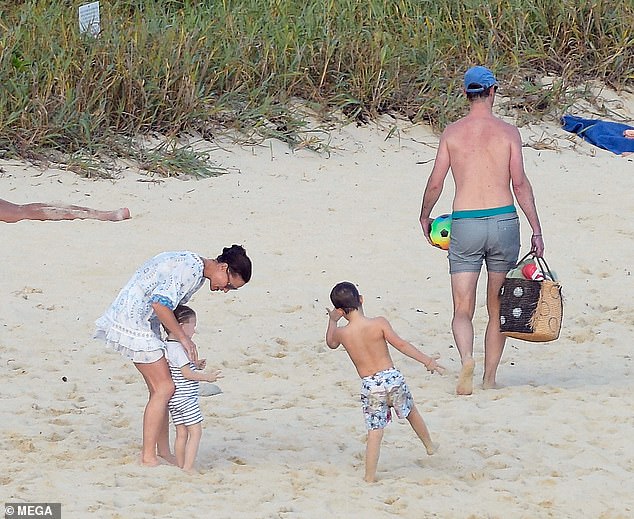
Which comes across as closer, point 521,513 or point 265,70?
point 521,513

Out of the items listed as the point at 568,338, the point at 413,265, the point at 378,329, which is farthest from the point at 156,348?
the point at 413,265

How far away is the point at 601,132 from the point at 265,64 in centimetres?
328

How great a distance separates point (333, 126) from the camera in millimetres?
11102

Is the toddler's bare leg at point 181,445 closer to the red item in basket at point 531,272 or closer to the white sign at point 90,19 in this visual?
the red item in basket at point 531,272

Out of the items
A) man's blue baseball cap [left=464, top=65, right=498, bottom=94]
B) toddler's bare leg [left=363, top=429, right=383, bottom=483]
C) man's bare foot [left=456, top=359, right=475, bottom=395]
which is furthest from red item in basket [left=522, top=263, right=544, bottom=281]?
toddler's bare leg [left=363, top=429, right=383, bottom=483]

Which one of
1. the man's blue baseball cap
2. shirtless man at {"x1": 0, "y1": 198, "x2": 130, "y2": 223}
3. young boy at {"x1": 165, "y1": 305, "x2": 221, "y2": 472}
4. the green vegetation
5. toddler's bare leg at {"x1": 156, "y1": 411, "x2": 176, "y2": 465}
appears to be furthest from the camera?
the green vegetation

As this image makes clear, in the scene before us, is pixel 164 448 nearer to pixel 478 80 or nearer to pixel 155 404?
pixel 155 404

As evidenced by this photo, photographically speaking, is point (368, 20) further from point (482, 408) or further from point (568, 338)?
point (482, 408)

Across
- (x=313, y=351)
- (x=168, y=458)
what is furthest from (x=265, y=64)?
(x=168, y=458)

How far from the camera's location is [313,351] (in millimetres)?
6988

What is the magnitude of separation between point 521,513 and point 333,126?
22.7 feet

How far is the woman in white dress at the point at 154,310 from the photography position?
15.8ft

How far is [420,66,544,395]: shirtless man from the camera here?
6047 millimetres

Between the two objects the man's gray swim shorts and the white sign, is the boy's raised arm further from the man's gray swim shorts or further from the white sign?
the white sign
